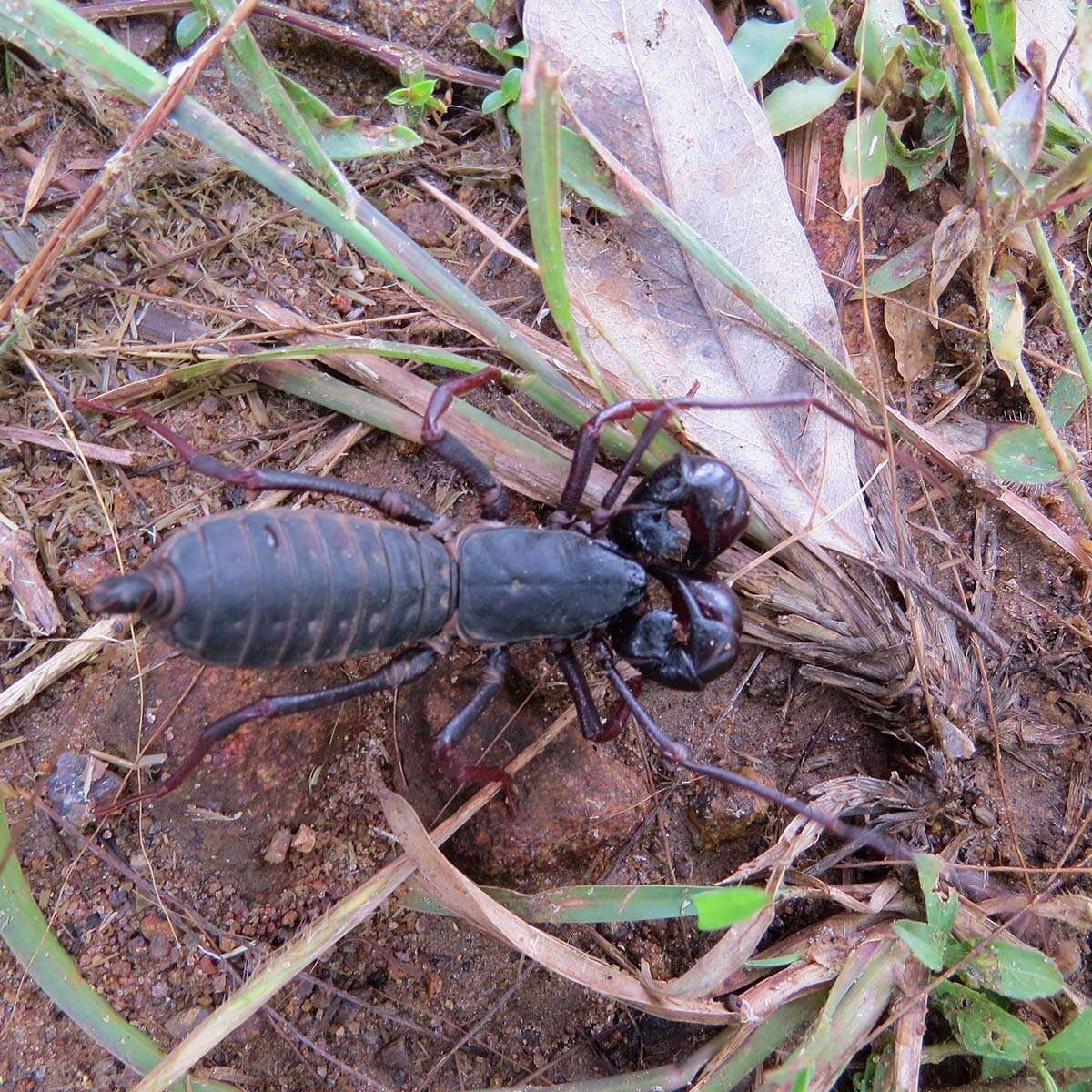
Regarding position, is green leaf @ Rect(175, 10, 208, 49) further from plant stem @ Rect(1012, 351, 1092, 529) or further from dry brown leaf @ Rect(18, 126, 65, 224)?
plant stem @ Rect(1012, 351, 1092, 529)

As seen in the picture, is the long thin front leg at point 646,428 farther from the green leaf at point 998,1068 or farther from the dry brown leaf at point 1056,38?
the green leaf at point 998,1068

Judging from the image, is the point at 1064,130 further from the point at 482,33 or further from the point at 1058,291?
the point at 482,33

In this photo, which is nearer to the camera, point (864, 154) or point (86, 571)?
point (86, 571)

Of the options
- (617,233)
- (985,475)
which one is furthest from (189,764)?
(985,475)

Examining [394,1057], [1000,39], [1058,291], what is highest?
[1000,39]

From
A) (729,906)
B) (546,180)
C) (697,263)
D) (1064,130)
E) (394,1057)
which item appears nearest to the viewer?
(729,906)

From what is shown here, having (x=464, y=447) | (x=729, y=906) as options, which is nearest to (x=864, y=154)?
(x=464, y=447)
